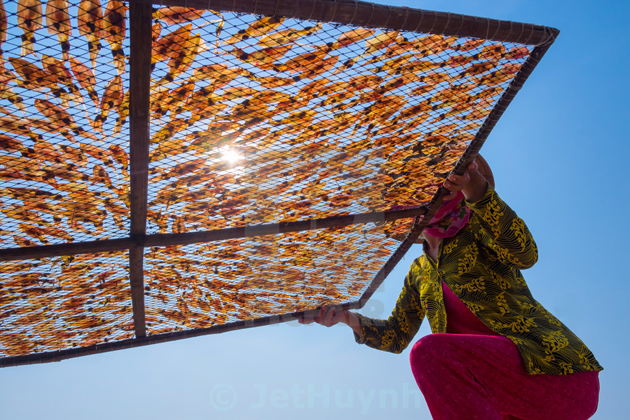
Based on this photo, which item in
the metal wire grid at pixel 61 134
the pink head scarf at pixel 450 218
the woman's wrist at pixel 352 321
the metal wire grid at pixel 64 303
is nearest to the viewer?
the metal wire grid at pixel 61 134

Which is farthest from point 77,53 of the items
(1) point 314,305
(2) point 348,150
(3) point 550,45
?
(1) point 314,305

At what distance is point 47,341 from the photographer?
3.32 metres

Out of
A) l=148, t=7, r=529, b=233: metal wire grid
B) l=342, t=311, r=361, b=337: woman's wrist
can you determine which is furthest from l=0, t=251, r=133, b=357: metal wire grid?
l=342, t=311, r=361, b=337: woman's wrist

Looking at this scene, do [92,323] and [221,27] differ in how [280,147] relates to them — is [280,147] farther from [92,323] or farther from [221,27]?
[92,323]

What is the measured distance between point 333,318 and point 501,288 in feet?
3.54

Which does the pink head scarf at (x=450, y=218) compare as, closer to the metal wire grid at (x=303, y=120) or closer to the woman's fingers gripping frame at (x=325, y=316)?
the metal wire grid at (x=303, y=120)

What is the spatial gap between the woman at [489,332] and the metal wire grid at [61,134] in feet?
4.85

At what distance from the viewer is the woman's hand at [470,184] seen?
1992 millimetres

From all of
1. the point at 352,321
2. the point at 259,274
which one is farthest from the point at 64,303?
the point at 352,321

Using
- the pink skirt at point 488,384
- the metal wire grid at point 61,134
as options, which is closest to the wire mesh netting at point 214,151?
the metal wire grid at point 61,134

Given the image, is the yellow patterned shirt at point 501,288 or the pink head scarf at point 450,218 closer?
the yellow patterned shirt at point 501,288

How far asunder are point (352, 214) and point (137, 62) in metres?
1.48

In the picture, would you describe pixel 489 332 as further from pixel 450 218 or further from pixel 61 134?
pixel 61 134

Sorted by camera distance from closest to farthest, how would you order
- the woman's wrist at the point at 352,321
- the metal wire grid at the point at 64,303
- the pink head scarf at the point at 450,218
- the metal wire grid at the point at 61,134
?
the metal wire grid at the point at 61,134 → the pink head scarf at the point at 450,218 → the metal wire grid at the point at 64,303 → the woman's wrist at the point at 352,321
